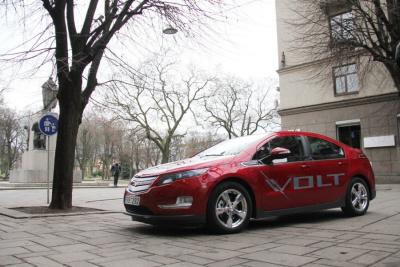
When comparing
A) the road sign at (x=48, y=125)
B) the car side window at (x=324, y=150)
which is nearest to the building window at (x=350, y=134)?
the car side window at (x=324, y=150)

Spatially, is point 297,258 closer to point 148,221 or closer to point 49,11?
point 148,221

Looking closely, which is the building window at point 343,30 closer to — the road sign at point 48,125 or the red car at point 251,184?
the red car at point 251,184

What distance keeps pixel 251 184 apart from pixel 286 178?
72 centimetres

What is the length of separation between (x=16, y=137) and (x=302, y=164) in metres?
56.4

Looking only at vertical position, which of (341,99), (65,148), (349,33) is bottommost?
(65,148)

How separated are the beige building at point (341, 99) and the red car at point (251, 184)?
9.81 m

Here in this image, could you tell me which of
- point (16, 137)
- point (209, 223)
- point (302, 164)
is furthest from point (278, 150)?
point (16, 137)

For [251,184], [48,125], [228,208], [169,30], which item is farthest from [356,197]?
[48,125]

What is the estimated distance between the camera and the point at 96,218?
703 centimetres

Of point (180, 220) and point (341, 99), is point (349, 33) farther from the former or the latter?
point (180, 220)

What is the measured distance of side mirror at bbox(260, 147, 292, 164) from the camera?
5340 mm

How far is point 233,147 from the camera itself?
230 inches

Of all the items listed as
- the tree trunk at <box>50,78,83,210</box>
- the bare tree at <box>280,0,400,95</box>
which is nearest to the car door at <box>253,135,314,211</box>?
the tree trunk at <box>50,78,83,210</box>

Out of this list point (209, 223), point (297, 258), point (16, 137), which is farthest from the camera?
point (16, 137)
